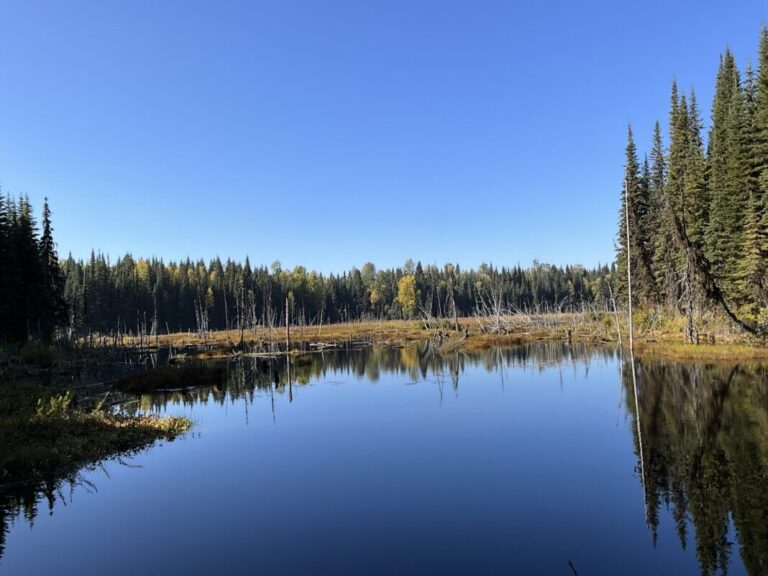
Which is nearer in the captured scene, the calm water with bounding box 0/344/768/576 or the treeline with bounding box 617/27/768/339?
the calm water with bounding box 0/344/768/576

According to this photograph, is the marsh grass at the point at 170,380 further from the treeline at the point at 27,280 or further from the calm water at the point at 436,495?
the treeline at the point at 27,280

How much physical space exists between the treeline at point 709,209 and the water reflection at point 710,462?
580 inches

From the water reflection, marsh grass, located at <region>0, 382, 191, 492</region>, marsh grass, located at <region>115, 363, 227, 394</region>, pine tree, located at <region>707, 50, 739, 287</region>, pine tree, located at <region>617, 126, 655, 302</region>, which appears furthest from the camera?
pine tree, located at <region>617, 126, 655, 302</region>

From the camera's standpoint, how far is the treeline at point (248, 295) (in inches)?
4680

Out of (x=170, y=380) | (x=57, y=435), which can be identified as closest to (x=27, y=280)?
(x=170, y=380)

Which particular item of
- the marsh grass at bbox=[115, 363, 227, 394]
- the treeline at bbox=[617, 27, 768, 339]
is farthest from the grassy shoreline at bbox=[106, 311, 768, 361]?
the marsh grass at bbox=[115, 363, 227, 394]

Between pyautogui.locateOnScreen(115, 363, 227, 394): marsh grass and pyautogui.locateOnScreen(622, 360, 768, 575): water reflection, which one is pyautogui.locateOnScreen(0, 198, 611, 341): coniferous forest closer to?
pyautogui.locateOnScreen(115, 363, 227, 394): marsh grass

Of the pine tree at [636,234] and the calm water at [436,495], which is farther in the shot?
the pine tree at [636,234]

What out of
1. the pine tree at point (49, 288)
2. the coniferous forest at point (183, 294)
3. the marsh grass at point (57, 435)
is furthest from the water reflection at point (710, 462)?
the pine tree at point (49, 288)

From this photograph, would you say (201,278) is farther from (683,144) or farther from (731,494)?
(731,494)

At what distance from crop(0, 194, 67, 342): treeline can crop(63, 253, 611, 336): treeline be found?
26.8 metres

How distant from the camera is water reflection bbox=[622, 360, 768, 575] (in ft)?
37.0

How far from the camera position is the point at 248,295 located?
142250mm

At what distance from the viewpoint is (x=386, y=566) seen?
11.0 meters
